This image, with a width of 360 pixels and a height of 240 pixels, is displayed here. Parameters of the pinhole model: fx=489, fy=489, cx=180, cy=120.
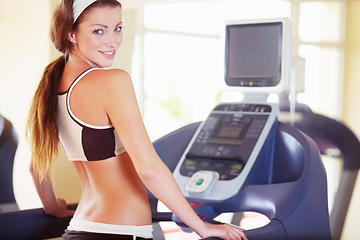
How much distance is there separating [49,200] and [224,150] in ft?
2.20

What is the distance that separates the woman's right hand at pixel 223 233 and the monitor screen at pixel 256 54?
76 centimetres

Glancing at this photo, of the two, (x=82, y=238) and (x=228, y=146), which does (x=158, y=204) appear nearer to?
(x=228, y=146)

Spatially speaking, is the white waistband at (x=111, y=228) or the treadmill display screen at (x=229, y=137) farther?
the treadmill display screen at (x=229, y=137)

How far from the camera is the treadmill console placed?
5.78 feet

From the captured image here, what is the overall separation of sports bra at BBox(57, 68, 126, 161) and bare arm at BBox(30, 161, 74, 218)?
48 centimetres

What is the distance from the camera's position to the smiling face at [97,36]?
1.29 metres

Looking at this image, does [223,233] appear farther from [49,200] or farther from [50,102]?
[49,200]

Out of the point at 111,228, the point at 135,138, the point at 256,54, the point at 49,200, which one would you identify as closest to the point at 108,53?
the point at 135,138

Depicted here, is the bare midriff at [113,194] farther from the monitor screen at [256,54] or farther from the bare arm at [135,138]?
the monitor screen at [256,54]

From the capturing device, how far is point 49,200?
1.75 metres

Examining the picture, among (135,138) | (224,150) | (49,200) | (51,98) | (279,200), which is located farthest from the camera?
(224,150)

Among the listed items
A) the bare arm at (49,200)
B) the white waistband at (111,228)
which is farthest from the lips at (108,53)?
the bare arm at (49,200)

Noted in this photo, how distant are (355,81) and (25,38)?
5.14 meters

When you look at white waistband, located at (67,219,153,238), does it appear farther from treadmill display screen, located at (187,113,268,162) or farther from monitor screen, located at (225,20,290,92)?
monitor screen, located at (225,20,290,92)
